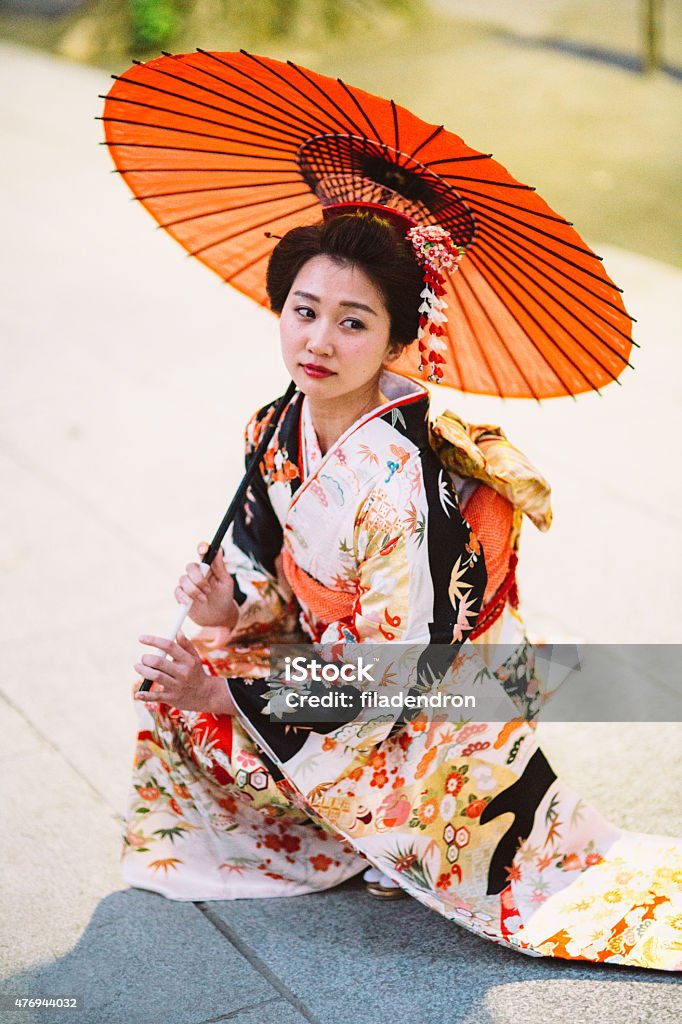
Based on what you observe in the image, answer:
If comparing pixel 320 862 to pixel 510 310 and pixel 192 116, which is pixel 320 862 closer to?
pixel 510 310

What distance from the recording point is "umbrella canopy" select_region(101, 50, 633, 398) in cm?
209

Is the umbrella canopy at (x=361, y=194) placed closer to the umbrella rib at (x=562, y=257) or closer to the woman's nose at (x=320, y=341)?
the umbrella rib at (x=562, y=257)

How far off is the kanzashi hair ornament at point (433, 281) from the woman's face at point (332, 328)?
0.25 ft

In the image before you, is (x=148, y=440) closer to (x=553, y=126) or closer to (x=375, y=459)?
(x=375, y=459)

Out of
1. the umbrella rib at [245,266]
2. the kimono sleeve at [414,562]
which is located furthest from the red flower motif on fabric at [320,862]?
the umbrella rib at [245,266]

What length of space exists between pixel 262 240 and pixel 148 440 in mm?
2098

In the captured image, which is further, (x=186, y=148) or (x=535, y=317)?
(x=186, y=148)

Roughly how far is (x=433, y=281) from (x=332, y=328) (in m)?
0.21

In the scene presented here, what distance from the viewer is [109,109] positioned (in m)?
2.39

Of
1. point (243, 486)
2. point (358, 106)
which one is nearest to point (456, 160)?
point (358, 106)

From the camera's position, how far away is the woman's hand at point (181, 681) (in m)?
2.17

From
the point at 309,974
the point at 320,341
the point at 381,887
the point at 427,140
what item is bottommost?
the point at 309,974

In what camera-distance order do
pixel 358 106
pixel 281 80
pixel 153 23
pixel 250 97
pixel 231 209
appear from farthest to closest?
pixel 153 23 < pixel 231 209 < pixel 250 97 < pixel 281 80 < pixel 358 106

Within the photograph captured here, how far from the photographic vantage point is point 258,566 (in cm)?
267
